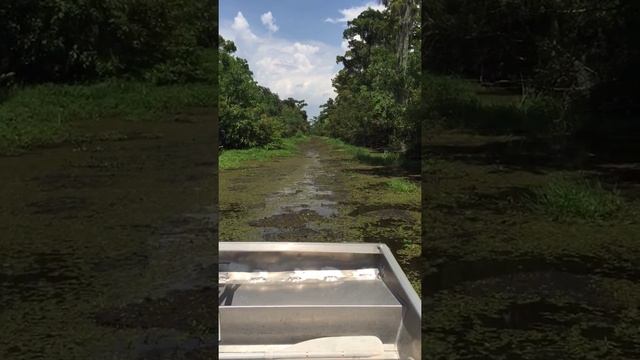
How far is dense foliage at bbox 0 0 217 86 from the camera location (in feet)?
4.32

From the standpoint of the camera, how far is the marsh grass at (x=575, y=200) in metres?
3.62

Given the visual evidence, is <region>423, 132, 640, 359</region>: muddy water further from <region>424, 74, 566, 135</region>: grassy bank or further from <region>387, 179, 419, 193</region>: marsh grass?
<region>387, 179, 419, 193</region>: marsh grass

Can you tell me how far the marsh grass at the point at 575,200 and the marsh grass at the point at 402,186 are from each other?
1989mm

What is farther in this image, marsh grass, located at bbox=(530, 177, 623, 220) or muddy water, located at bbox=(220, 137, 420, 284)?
muddy water, located at bbox=(220, 137, 420, 284)

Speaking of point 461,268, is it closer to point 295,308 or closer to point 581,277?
point 581,277

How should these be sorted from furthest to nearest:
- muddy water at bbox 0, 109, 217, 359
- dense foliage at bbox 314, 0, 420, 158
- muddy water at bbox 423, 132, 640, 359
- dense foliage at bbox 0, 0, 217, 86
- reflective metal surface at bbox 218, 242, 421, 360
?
dense foliage at bbox 314, 0, 420, 158 < muddy water at bbox 423, 132, 640, 359 < muddy water at bbox 0, 109, 217, 359 < reflective metal surface at bbox 218, 242, 421, 360 < dense foliage at bbox 0, 0, 217, 86

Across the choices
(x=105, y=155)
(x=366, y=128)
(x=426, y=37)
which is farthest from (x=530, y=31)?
(x=366, y=128)

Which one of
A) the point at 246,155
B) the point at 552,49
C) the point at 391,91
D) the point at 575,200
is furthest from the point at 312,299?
the point at 246,155

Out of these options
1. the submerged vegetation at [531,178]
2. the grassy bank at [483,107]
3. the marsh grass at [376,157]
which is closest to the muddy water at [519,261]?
the submerged vegetation at [531,178]

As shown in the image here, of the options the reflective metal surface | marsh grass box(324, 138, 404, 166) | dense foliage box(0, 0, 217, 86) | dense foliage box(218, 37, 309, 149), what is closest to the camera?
dense foliage box(0, 0, 217, 86)

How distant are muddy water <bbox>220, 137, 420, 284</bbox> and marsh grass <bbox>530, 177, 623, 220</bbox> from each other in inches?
35.9

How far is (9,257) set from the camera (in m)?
3.01

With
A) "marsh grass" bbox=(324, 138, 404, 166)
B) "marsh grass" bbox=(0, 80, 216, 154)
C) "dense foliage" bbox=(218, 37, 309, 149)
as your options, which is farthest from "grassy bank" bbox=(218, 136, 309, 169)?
"marsh grass" bbox=(0, 80, 216, 154)

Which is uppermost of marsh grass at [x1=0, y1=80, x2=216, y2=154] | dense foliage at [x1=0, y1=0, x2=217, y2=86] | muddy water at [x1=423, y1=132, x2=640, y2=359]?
dense foliage at [x1=0, y1=0, x2=217, y2=86]
